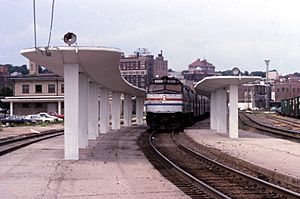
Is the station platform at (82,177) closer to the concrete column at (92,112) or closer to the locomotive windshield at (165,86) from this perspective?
the concrete column at (92,112)

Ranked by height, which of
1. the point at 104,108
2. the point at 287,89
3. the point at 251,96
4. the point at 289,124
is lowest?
the point at 289,124

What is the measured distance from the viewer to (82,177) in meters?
15.6

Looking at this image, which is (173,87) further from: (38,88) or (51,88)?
(38,88)

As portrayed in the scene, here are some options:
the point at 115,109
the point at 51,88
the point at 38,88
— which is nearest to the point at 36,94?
the point at 38,88

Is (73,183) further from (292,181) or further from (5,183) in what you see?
(292,181)

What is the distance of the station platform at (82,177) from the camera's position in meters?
12.8

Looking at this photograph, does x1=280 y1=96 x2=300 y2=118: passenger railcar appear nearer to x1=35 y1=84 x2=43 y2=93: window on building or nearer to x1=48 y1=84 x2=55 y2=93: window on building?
x1=48 y1=84 x2=55 y2=93: window on building

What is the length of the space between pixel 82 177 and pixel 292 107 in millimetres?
68763

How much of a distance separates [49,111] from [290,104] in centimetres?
3658

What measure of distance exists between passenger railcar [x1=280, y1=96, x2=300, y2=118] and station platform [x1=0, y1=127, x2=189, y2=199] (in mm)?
53715

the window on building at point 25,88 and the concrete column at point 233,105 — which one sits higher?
the window on building at point 25,88

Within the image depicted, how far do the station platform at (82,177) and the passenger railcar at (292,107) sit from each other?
53.7 meters

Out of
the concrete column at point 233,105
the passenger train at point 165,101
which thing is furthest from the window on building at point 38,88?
the concrete column at point 233,105

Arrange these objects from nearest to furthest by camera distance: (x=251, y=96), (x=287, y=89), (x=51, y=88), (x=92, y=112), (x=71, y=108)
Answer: (x=71, y=108)
(x=92, y=112)
(x=51, y=88)
(x=251, y=96)
(x=287, y=89)
